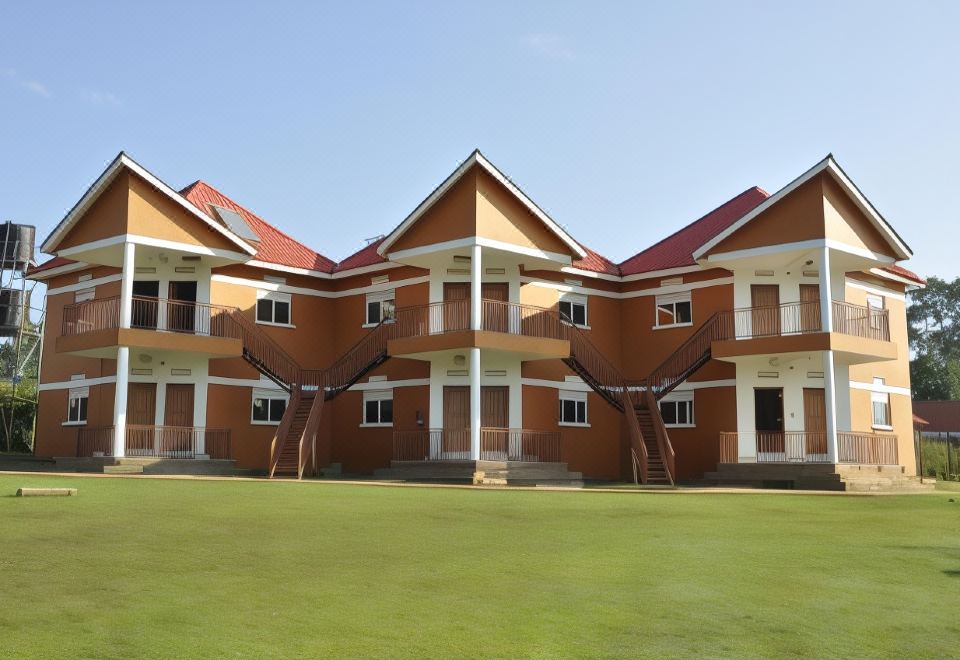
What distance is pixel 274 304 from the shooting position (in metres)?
35.8

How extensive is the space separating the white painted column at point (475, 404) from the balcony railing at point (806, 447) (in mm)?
7507

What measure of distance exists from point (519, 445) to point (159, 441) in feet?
36.1

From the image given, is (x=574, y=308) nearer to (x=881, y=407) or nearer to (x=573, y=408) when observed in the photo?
(x=573, y=408)

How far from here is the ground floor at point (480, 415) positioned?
32.4m

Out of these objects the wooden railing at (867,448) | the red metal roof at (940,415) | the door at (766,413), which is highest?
the red metal roof at (940,415)

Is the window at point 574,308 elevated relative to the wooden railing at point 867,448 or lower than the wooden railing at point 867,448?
elevated

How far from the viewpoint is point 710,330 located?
33.2 meters

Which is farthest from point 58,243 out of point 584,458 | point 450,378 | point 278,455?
point 584,458

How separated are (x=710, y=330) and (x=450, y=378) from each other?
8.25 metres

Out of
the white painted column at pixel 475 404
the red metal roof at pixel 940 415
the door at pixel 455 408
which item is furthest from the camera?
the red metal roof at pixel 940 415

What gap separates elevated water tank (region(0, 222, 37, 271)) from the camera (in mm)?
42562

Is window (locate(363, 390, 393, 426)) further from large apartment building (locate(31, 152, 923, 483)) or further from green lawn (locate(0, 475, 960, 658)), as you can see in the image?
green lawn (locate(0, 475, 960, 658))

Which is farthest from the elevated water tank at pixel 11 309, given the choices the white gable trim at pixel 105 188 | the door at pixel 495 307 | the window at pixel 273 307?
the door at pixel 495 307

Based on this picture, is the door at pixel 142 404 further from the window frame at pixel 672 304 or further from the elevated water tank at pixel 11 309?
the window frame at pixel 672 304
